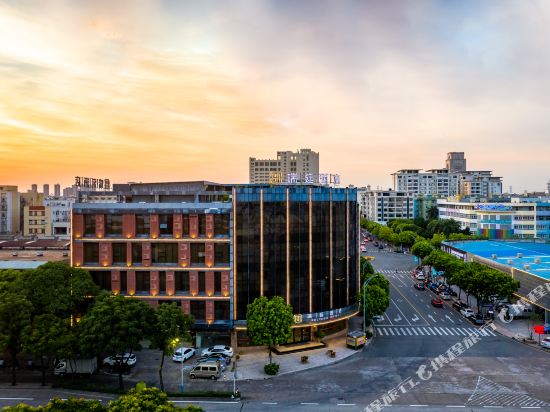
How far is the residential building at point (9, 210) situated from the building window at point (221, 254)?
134701 mm

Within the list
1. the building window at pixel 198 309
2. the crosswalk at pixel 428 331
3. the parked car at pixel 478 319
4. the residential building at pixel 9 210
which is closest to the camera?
the building window at pixel 198 309

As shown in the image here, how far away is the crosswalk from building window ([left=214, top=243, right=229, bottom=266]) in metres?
29.7

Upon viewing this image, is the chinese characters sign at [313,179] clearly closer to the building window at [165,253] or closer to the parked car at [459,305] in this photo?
the building window at [165,253]

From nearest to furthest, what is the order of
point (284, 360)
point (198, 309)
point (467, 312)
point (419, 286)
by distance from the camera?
1. point (284, 360)
2. point (198, 309)
3. point (467, 312)
4. point (419, 286)

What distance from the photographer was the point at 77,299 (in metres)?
56.5

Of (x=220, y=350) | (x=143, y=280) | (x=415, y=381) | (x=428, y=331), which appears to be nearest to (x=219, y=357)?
(x=220, y=350)

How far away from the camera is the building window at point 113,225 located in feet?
211

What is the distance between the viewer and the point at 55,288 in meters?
54.1

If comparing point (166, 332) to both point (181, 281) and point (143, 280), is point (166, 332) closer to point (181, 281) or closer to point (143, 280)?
point (181, 281)

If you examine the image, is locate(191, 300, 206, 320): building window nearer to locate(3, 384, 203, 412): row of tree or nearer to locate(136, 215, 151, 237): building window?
locate(136, 215, 151, 237): building window

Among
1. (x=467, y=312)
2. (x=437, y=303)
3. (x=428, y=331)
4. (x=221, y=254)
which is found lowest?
(x=428, y=331)

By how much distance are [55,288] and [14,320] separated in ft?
24.1

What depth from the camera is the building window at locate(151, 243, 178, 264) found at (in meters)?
63.7

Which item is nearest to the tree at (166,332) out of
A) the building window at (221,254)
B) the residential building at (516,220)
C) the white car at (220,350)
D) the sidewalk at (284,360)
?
the sidewalk at (284,360)
